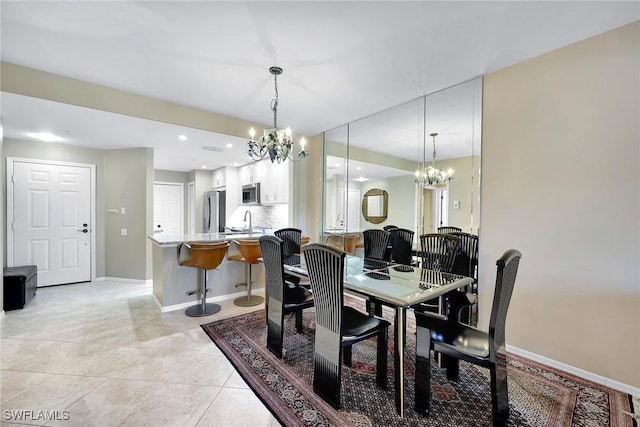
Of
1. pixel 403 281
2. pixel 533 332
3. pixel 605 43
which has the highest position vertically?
pixel 605 43

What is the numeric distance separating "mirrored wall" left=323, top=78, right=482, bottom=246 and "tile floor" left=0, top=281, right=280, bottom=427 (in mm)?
2564

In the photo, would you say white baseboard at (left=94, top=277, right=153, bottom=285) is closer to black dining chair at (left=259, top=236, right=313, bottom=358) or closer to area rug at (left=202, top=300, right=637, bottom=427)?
area rug at (left=202, top=300, right=637, bottom=427)

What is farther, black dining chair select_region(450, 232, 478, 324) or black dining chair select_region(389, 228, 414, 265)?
black dining chair select_region(389, 228, 414, 265)

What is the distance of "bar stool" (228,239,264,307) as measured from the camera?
3.38 metres

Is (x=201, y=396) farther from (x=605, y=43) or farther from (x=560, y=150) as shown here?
(x=605, y=43)

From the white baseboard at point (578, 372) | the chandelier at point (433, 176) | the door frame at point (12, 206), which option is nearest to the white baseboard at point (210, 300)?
the door frame at point (12, 206)

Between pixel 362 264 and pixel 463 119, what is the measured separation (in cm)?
195

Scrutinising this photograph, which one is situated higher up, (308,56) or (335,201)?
(308,56)

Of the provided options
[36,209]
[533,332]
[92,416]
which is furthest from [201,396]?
[36,209]

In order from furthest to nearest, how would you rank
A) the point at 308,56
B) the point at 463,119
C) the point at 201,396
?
the point at 463,119
the point at 308,56
the point at 201,396

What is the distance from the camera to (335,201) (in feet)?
15.1

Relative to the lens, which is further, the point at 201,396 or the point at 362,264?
the point at 362,264

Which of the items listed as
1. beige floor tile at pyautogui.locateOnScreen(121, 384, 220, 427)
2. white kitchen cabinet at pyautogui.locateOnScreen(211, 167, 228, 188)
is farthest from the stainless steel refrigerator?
beige floor tile at pyautogui.locateOnScreen(121, 384, 220, 427)

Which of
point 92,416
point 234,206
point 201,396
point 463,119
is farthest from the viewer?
point 234,206
